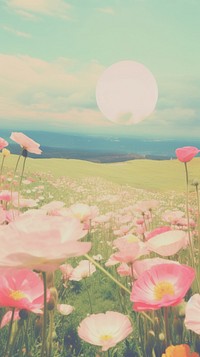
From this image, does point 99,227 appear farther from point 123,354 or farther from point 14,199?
point 123,354

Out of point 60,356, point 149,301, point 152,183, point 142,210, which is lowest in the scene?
point 60,356

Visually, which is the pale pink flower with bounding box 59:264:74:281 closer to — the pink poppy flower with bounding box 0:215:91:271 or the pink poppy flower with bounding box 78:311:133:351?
the pink poppy flower with bounding box 78:311:133:351

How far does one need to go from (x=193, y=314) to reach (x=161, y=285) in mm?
52

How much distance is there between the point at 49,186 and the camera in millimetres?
3826

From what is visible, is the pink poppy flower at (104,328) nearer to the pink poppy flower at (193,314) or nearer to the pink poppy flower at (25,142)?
the pink poppy flower at (193,314)

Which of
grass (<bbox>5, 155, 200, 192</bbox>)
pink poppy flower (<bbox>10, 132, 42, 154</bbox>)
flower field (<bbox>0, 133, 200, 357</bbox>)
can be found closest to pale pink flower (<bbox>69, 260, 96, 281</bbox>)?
flower field (<bbox>0, 133, 200, 357</bbox>)

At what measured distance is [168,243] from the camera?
0.58 m

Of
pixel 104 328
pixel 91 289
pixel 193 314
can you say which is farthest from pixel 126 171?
pixel 193 314

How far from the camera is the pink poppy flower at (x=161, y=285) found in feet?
1.61

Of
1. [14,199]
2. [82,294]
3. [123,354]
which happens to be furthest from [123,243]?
[82,294]

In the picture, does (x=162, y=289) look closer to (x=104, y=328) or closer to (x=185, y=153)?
(x=104, y=328)

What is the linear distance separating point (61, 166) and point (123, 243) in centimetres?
473

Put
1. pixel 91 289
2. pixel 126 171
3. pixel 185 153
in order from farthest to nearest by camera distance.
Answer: pixel 126 171 < pixel 91 289 < pixel 185 153

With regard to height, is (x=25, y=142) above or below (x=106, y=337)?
above
